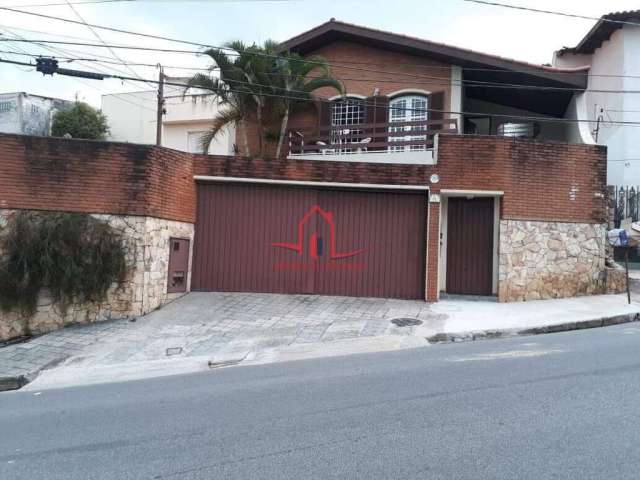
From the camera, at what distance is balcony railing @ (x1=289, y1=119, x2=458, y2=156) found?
44.3 feet

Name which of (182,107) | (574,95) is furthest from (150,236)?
(182,107)

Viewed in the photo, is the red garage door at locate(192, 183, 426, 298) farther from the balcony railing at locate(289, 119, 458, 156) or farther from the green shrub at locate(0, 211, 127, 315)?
the balcony railing at locate(289, 119, 458, 156)

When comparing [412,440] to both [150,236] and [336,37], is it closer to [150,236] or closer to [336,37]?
[150,236]

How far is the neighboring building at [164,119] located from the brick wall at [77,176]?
1307cm

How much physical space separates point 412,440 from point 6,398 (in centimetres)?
547

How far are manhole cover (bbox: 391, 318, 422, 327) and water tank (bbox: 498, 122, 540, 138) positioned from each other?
1183 cm

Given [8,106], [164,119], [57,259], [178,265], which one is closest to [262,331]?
[178,265]

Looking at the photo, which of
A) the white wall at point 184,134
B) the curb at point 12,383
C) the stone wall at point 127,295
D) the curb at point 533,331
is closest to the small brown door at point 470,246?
the curb at point 533,331

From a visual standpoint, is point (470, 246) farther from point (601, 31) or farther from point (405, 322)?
point (601, 31)

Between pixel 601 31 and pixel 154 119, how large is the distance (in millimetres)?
20750

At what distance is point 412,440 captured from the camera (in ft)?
13.7

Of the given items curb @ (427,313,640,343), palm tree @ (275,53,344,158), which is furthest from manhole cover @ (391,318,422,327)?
palm tree @ (275,53,344,158)

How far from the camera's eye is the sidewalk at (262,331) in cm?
766

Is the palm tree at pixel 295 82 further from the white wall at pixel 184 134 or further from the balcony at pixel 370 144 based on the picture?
the white wall at pixel 184 134
